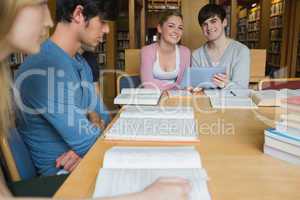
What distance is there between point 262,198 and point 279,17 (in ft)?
21.2

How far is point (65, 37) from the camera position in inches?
52.3

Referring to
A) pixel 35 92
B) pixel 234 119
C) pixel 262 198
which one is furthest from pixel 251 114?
pixel 35 92

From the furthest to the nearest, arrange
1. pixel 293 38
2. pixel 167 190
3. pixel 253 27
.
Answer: pixel 253 27 < pixel 293 38 < pixel 167 190

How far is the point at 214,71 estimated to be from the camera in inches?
71.5

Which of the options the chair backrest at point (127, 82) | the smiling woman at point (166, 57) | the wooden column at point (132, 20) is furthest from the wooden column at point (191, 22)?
the smiling woman at point (166, 57)

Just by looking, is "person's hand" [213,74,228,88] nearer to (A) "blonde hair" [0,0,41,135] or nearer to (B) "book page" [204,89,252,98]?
(B) "book page" [204,89,252,98]

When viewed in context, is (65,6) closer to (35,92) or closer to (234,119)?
(35,92)

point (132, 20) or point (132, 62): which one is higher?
point (132, 20)

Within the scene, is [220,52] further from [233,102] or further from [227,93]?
[233,102]

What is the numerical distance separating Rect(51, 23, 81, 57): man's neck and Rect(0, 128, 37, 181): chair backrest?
437 mm

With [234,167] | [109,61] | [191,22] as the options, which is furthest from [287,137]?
[109,61]

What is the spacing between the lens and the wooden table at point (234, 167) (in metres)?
0.66

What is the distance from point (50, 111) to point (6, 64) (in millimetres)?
276

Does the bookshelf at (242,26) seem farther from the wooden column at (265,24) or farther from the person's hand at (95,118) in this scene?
the person's hand at (95,118)
